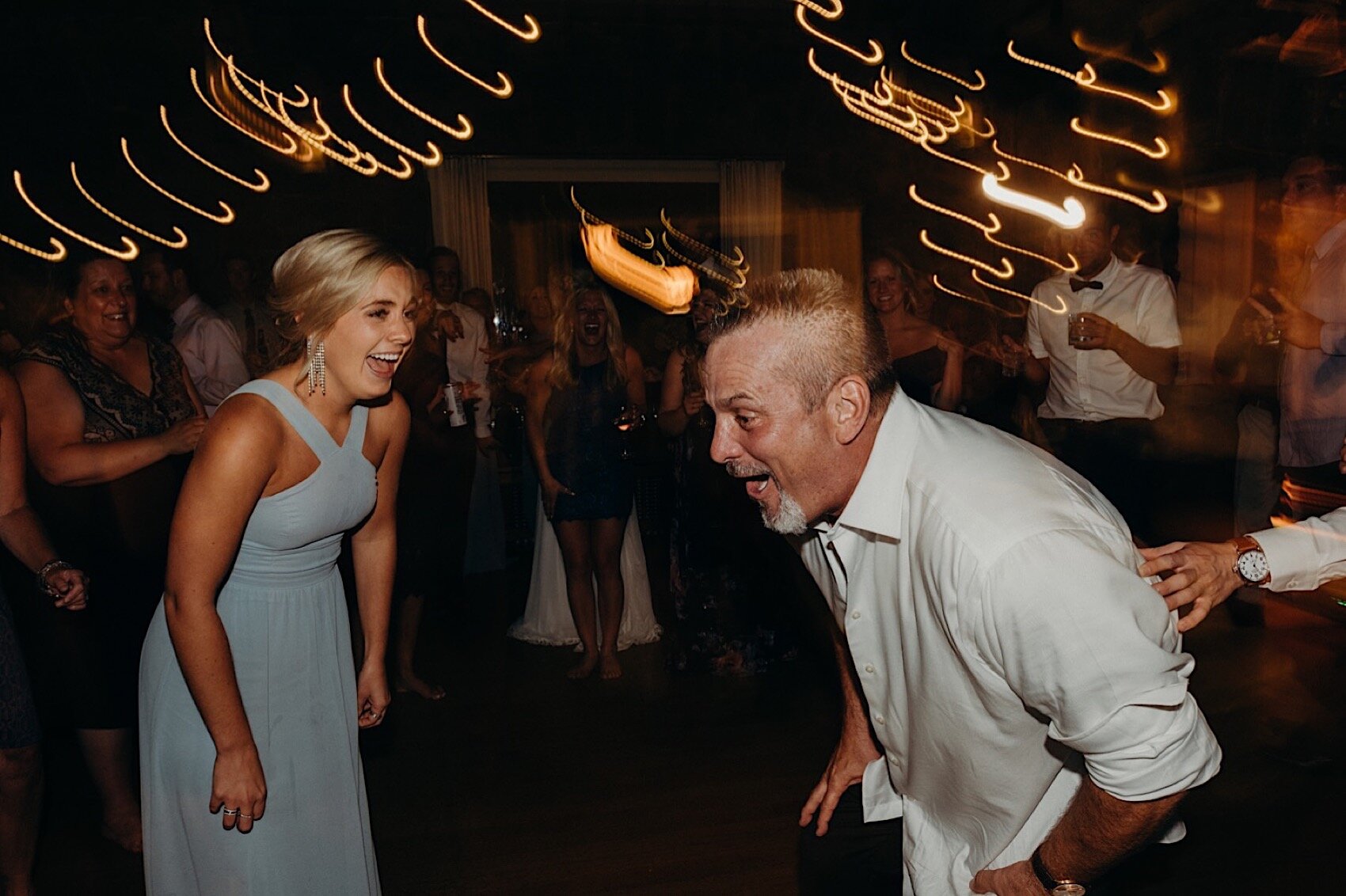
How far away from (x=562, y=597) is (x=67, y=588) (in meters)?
2.66

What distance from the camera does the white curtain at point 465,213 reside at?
845 cm

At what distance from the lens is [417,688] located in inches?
164

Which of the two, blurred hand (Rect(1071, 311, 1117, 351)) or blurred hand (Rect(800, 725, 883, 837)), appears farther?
blurred hand (Rect(1071, 311, 1117, 351))

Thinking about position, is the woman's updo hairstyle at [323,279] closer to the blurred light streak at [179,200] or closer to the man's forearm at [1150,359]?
the man's forearm at [1150,359]

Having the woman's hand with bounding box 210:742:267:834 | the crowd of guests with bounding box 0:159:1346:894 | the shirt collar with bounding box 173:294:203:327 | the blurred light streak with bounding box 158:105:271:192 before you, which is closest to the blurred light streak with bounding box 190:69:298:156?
the blurred light streak with bounding box 158:105:271:192

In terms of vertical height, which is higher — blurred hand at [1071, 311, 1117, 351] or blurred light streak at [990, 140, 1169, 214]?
blurred light streak at [990, 140, 1169, 214]

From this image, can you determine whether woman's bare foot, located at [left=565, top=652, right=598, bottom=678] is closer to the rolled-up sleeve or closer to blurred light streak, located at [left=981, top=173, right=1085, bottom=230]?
the rolled-up sleeve

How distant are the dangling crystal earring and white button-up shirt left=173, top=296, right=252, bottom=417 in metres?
3.29

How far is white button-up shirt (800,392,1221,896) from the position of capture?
4.19 ft

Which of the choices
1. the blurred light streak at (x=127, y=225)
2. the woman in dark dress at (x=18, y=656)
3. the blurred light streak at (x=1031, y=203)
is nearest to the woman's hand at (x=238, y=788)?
the woman in dark dress at (x=18, y=656)

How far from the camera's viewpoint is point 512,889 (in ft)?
9.11

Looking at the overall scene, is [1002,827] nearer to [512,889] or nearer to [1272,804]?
[512,889]

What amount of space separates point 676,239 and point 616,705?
6.20 m

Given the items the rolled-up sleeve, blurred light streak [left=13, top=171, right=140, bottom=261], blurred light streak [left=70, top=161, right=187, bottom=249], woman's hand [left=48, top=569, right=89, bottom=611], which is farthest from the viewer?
blurred light streak [left=70, top=161, right=187, bottom=249]
